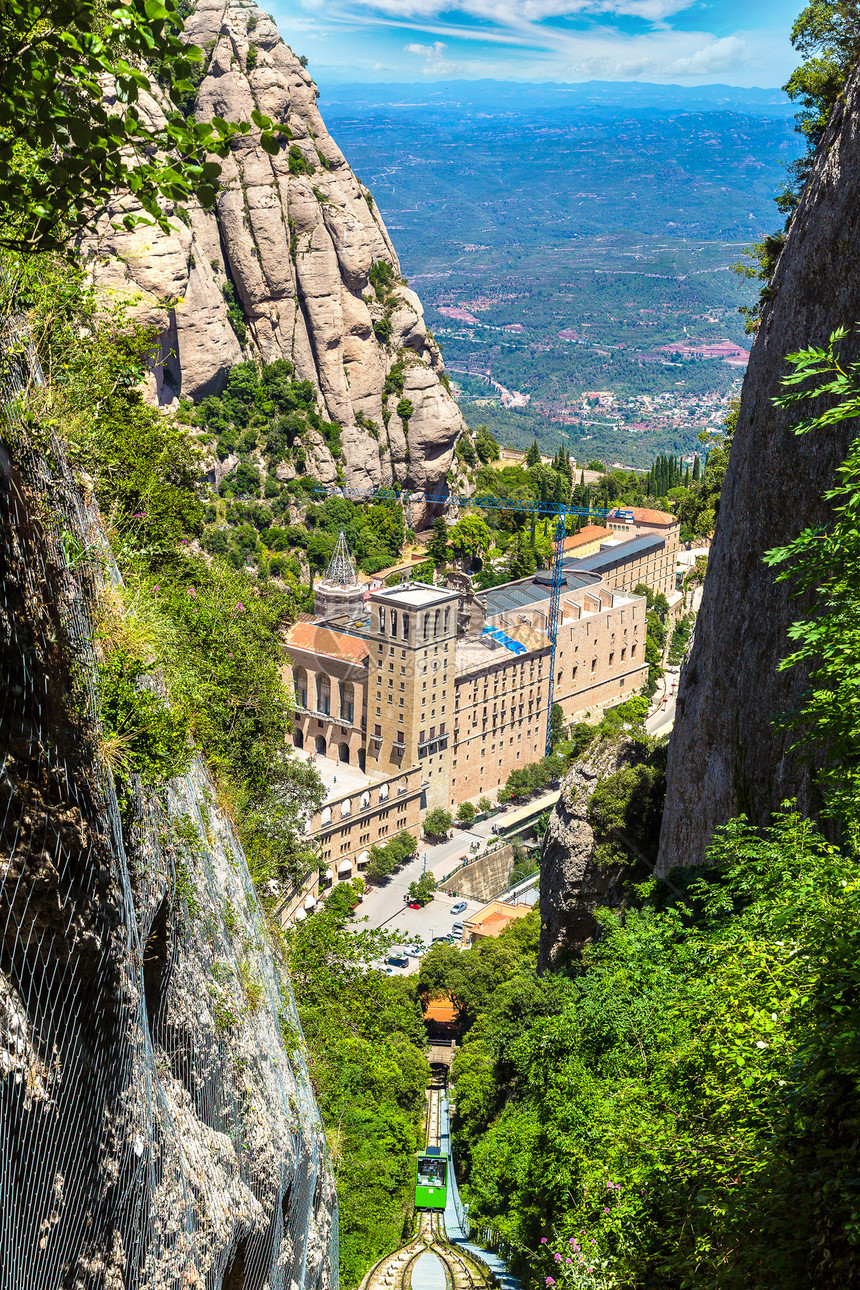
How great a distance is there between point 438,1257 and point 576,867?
11.6 metres

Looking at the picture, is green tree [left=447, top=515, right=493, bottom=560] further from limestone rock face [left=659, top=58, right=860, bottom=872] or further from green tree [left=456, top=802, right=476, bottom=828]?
limestone rock face [left=659, top=58, right=860, bottom=872]

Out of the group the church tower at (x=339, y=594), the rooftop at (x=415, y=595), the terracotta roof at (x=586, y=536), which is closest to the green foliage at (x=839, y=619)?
the rooftop at (x=415, y=595)

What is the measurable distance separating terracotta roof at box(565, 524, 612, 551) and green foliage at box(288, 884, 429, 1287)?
62523 mm

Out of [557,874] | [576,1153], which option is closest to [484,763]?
[557,874]

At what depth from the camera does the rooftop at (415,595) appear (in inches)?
2625

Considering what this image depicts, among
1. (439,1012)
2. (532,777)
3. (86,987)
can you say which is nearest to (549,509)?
(532,777)

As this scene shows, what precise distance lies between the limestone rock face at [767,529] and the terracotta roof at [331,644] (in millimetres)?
47788

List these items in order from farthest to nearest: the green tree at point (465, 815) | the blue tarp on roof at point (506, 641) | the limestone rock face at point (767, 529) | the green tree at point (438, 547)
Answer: the green tree at point (438, 547) → the blue tarp on roof at point (506, 641) → the green tree at point (465, 815) → the limestone rock face at point (767, 529)

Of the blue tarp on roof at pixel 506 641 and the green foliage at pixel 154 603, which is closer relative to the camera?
the green foliage at pixel 154 603

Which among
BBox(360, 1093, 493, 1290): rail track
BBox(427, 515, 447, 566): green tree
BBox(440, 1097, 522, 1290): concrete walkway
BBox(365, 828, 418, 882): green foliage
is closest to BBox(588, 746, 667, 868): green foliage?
BBox(440, 1097, 522, 1290): concrete walkway

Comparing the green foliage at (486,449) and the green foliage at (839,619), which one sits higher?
the green foliage at (839,619)

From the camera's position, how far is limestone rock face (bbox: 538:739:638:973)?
30125 mm

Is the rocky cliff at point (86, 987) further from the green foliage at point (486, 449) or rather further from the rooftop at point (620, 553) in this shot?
the green foliage at point (486, 449)

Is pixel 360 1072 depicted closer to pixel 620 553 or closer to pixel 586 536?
pixel 620 553
